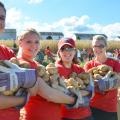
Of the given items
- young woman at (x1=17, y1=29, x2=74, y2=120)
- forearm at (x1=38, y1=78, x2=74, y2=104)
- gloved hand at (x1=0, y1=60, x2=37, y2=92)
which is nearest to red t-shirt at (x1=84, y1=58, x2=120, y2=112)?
young woman at (x1=17, y1=29, x2=74, y2=120)

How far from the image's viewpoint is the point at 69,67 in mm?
4195

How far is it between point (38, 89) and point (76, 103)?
482 millimetres

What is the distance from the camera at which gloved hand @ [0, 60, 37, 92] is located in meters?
2.83

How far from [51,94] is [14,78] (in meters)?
0.56

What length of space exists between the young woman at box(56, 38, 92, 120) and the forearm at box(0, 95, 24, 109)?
43.0 inches

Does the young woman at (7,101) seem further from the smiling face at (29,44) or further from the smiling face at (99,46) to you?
the smiling face at (99,46)

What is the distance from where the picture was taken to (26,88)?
3070 mm

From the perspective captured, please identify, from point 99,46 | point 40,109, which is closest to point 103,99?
point 99,46

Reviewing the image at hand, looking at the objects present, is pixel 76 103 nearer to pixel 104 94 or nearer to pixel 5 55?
pixel 5 55

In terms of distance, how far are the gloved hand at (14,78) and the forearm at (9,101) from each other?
0.07 m

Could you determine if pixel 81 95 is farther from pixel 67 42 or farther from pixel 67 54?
pixel 67 42

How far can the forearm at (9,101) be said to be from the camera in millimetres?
2885

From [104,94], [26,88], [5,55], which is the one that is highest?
[5,55]

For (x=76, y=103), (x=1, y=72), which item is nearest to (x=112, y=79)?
(x=76, y=103)
